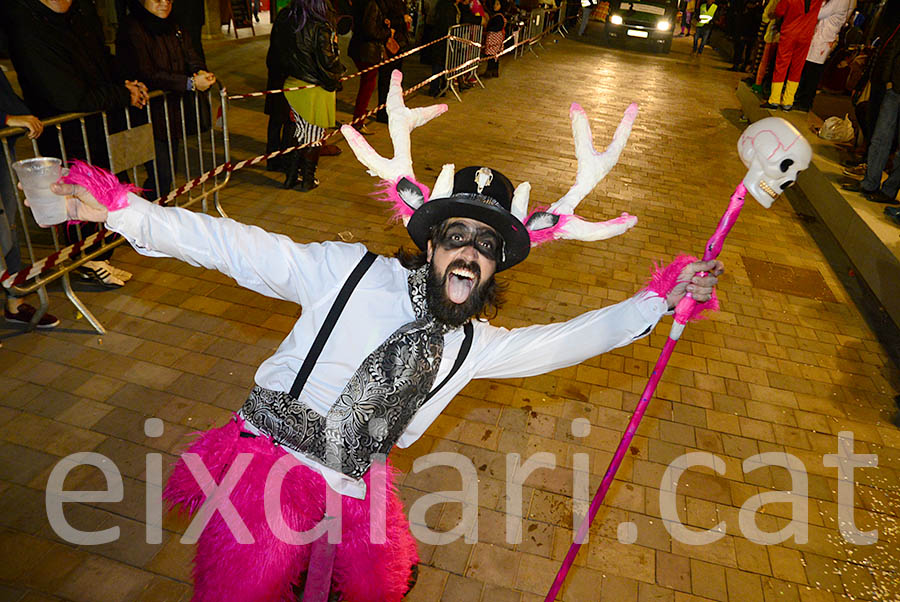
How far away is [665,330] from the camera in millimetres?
5523

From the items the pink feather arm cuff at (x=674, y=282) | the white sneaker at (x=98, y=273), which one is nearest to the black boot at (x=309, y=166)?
the white sneaker at (x=98, y=273)

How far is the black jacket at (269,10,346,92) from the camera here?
21.2ft

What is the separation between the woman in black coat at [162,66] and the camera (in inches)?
202

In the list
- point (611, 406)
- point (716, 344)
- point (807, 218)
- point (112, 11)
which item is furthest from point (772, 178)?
point (112, 11)

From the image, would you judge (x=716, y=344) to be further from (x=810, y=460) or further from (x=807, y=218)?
(x=807, y=218)

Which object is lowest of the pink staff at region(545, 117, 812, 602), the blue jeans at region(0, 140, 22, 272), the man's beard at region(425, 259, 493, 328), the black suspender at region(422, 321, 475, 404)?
the blue jeans at region(0, 140, 22, 272)

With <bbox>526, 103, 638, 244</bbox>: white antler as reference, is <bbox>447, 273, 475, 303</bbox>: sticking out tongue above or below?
below

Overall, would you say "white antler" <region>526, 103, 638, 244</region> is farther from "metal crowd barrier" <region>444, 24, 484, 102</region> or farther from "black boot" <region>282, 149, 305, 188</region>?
"metal crowd barrier" <region>444, 24, 484, 102</region>

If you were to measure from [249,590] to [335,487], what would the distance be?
0.44m

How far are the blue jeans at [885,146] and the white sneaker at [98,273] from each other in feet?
26.9

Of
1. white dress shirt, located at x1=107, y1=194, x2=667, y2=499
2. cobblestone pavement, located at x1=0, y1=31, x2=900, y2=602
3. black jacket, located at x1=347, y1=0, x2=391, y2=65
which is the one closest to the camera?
white dress shirt, located at x1=107, y1=194, x2=667, y2=499

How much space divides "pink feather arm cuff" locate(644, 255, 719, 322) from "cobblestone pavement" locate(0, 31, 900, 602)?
5.35ft

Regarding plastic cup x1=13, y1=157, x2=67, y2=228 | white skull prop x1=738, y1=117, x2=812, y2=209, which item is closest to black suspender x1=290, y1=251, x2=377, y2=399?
plastic cup x1=13, y1=157, x2=67, y2=228

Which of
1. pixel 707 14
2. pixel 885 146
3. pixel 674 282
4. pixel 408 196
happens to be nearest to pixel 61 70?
pixel 408 196
